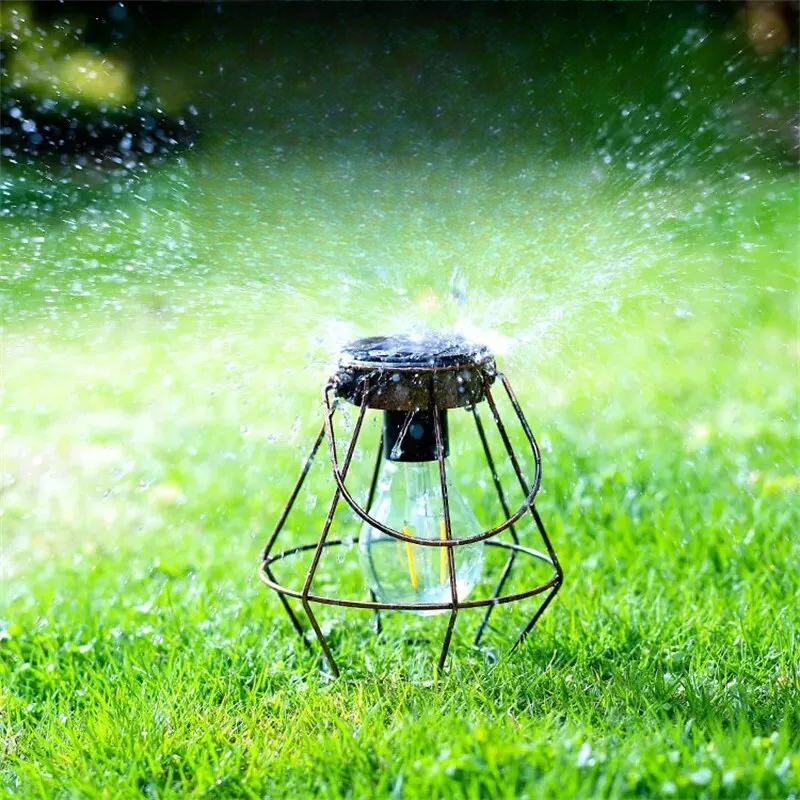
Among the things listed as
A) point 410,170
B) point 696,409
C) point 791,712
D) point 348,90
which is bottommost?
point 791,712

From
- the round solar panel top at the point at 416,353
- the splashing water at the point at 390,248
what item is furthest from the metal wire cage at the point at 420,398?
the splashing water at the point at 390,248

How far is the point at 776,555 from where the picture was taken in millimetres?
3164

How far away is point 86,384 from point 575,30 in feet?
9.10

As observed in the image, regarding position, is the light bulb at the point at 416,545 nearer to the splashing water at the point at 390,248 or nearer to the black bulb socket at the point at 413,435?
the black bulb socket at the point at 413,435

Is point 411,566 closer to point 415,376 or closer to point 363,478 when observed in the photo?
point 415,376

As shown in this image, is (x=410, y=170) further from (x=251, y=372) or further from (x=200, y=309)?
(x=200, y=309)

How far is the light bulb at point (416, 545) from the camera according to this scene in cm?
236

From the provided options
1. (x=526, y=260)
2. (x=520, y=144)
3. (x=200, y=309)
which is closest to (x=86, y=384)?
(x=200, y=309)

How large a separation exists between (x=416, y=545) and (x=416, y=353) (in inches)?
18.1

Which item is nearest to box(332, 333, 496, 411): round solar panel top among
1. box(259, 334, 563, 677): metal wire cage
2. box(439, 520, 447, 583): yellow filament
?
box(259, 334, 563, 677): metal wire cage

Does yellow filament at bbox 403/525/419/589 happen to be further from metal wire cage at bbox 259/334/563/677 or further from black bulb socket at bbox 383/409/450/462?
black bulb socket at bbox 383/409/450/462

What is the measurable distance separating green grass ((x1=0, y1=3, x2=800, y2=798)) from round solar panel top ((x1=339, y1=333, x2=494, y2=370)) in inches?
9.4

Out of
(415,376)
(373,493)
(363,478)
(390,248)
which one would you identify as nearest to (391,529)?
(415,376)

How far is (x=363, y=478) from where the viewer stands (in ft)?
13.7
